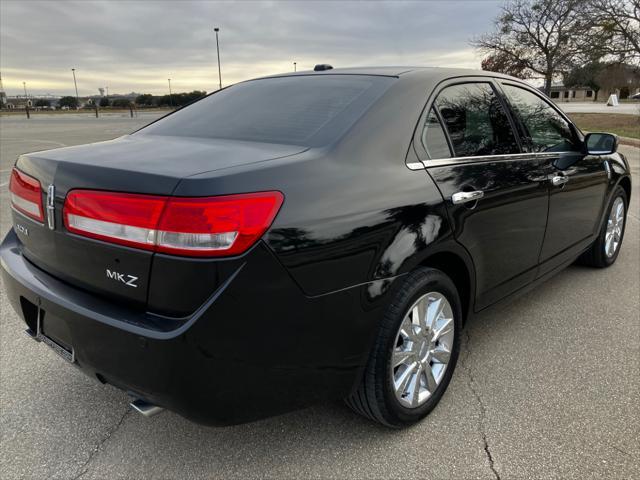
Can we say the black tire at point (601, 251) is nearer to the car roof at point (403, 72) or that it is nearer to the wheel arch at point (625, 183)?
the wheel arch at point (625, 183)

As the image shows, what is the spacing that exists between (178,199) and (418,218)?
103 cm

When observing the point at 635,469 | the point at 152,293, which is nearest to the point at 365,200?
the point at 152,293

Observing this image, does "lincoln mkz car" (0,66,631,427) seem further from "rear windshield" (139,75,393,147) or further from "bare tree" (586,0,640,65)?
"bare tree" (586,0,640,65)

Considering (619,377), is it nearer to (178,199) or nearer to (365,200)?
(365,200)

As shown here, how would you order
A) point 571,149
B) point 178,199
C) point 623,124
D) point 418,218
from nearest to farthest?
point 178,199, point 418,218, point 571,149, point 623,124

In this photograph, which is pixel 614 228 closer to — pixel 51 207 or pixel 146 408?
pixel 146 408

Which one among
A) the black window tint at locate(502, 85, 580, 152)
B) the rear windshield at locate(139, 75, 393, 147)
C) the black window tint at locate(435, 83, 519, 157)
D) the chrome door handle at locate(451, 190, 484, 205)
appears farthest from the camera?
the black window tint at locate(502, 85, 580, 152)

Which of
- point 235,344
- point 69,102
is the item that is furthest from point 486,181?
point 69,102

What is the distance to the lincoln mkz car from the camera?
69.7 inches

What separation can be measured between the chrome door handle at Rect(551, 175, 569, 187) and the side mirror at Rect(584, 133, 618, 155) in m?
0.56

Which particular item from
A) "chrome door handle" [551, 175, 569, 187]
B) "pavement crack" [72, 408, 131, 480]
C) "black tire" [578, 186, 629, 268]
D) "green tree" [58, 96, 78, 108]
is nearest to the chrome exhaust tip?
"pavement crack" [72, 408, 131, 480]

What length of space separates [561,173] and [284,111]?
191 cm

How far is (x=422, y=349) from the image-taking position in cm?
247

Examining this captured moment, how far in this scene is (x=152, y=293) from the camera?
1809 mm
